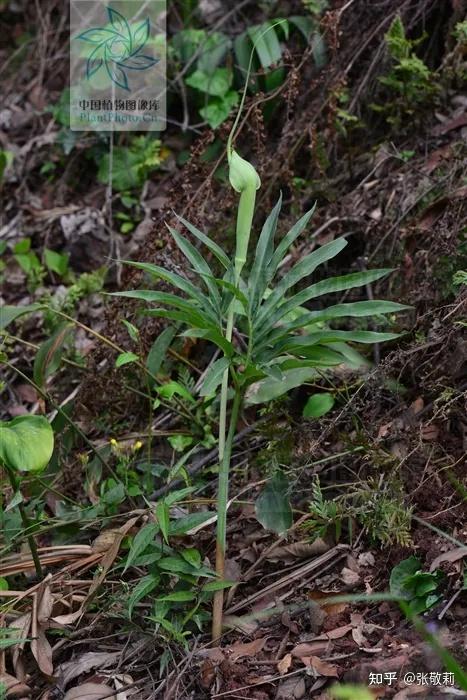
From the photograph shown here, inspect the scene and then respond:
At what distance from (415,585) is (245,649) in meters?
0.44

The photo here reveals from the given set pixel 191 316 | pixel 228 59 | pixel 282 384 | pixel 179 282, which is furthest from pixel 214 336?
pixel 228 59

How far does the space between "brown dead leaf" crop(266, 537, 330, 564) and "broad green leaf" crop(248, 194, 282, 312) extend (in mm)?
680

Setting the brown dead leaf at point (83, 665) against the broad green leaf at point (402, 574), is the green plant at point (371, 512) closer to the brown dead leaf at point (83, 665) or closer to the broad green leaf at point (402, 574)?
the broad green leaf at point (402, 574)

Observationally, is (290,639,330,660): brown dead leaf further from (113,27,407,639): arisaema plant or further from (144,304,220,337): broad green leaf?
(144,304,220,337): broad green leaf

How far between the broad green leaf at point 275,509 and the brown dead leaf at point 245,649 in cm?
30

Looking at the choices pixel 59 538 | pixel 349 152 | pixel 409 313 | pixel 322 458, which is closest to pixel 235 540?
pixel 322 458

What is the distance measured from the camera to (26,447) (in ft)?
6.44

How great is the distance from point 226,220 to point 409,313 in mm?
856

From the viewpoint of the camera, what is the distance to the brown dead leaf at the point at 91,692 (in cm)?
195

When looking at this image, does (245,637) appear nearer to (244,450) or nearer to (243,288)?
(244,450)

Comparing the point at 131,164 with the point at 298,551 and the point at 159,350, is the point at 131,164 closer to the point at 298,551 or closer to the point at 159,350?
the point at 159,350

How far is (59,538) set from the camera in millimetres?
2521

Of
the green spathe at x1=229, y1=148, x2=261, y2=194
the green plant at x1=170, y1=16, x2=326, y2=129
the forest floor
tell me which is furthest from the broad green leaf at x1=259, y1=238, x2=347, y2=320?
the green plant at x1=170, y1=16, x2=326, y2=129

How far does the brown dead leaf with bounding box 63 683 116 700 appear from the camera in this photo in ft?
6.40
